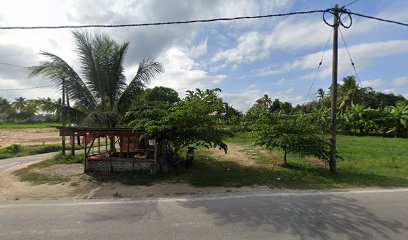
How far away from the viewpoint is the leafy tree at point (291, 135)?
9.68 meters

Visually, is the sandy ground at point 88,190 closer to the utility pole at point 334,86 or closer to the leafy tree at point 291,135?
the leafy tree at point 291,135

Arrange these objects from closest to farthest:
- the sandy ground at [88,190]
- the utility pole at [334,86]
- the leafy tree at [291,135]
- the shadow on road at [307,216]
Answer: the shadow on road at [307,216], the sandy ground at [88,190], the utility pole at [334,86], the leafy tree at [291,135]

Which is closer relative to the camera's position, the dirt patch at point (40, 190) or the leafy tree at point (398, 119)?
the dirt patch at point (40, 190)

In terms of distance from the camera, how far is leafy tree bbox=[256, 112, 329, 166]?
31.8ft

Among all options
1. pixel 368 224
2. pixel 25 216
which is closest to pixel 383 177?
pixel 368 224

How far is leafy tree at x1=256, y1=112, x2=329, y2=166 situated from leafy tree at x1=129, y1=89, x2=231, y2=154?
5.43 ft

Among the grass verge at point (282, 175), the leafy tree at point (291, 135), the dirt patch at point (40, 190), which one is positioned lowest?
the dirt patch at point (40, 190)

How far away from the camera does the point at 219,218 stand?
5207 millimetres

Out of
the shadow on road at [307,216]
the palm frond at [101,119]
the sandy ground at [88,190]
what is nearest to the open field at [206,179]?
the sandy ground at [88,190]

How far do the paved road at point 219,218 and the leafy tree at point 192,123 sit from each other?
8.14 feet

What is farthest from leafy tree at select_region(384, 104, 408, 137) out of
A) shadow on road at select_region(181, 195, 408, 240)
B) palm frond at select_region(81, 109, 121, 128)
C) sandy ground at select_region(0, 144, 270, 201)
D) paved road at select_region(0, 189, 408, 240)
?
palm frond at select_region(81, 109, 121, 128)

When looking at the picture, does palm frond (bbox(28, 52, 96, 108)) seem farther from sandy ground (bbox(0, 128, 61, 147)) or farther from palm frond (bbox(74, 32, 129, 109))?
sandy ground (bbox(0, 128, 61, 147))

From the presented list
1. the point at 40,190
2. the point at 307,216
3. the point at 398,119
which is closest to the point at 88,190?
the point at 40,190

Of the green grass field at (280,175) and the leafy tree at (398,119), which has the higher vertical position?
the leafy tree at (398,119)
